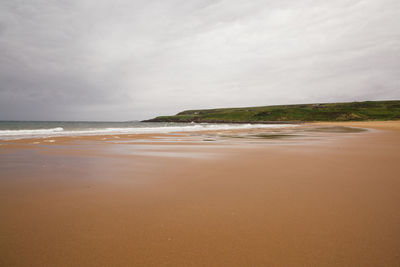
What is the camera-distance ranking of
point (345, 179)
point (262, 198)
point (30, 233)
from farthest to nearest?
point (345, 179) < point (262, 198) < point (30, 233)

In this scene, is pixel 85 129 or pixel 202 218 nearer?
pixel 202 218

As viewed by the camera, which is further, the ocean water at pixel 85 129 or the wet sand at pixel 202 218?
the ocean water at pixel 85 129

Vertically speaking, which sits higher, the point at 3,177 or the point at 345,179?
the point at 3,177

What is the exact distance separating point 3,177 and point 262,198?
5381 millimetres

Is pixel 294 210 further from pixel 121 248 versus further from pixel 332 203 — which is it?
pixel 121 248

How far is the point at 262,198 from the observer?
129 inches

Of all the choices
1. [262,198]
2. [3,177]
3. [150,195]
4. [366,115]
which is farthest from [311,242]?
[366,115]

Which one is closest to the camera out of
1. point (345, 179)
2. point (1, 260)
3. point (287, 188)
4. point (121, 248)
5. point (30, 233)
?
point (1, 260)

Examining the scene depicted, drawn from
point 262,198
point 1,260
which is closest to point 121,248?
point 1,260

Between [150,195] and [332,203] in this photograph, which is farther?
[150,195]

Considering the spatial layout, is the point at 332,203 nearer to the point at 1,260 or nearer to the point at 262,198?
the point at 262,198

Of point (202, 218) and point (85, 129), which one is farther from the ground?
point (85, 129)

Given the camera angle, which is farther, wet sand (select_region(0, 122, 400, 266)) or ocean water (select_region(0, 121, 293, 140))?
ocean water (select_region(0, 121, 293, 140))

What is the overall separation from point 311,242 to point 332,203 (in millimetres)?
1236
